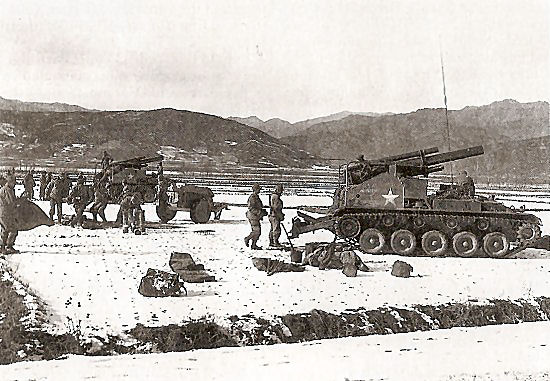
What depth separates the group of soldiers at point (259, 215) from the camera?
11.4 m

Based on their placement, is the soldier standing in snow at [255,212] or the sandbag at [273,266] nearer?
the sandbag at [273,266]

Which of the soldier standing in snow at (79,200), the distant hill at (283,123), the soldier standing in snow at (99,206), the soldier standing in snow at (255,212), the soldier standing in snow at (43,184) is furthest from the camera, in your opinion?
the soldier standing in snow at (43,184)

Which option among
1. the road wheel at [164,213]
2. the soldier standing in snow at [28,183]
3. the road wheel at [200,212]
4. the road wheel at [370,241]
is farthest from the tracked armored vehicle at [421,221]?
the soldier standing in snow at [28,183]

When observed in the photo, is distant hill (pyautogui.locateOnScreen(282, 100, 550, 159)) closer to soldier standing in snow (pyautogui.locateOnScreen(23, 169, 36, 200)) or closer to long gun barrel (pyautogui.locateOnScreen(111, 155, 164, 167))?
long gun barrel (pyautogui.locateOnScreen(111, 155, 164, 167))

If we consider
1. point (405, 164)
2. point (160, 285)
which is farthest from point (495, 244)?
point (160, 285)

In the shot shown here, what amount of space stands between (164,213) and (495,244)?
308 inches

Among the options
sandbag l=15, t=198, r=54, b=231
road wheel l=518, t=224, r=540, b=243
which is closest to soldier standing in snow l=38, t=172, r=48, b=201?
sandbag l=15, t=198, r=54, b=231

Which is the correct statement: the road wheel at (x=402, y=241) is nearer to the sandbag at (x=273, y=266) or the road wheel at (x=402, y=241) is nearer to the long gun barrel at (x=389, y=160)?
the long gun barrel at (x=389, y=160)

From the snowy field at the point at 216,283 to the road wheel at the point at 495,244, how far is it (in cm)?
24

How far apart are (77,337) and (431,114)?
297 inches

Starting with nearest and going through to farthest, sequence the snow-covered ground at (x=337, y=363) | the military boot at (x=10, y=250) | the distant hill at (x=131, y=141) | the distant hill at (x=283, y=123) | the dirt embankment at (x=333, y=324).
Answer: the snow-covered ground at (x=337, y=363) < the dirt embankment at (x=333, y=324) < the military boot at (x=10, y=250) < the distant hill at (x=283, y=123) < the distant hill at (x=131, y=141)

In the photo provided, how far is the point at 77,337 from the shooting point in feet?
21.9

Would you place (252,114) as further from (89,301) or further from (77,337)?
(77,337)

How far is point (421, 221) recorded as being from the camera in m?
11.6
